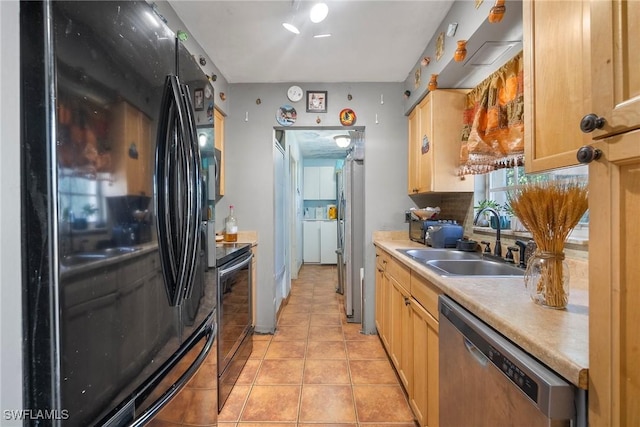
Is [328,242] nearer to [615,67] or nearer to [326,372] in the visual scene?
[326,372]

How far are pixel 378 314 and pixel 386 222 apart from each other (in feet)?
2.84

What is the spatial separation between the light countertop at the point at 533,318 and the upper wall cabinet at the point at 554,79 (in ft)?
1.50

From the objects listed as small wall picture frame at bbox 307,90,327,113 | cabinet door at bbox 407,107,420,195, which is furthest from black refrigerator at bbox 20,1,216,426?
cabinet door at bbox 407,107,420,195

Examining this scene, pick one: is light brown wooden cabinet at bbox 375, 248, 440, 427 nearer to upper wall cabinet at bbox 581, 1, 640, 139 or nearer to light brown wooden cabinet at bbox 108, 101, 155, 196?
upper wall cabinet at bbox 581, 1, 640, 139

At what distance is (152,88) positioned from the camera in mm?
807

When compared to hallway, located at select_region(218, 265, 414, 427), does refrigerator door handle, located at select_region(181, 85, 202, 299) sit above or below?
above

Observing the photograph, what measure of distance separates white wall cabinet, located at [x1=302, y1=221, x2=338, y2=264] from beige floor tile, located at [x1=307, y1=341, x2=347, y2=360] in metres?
3.45

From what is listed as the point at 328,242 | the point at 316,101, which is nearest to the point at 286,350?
the point at 316,101

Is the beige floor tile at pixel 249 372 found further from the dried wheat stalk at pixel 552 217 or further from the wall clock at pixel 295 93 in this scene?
the wall clock at pixel 295 93

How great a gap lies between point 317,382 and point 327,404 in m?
0.23

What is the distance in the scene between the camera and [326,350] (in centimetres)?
241

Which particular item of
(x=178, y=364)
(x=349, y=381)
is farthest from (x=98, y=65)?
(x=349, y=381)

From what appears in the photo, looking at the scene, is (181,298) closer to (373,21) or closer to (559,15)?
(559,15)

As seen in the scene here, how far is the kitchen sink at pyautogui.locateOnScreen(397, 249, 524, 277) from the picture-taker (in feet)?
4.89
